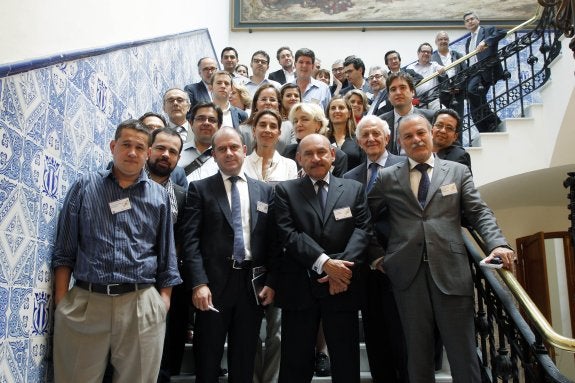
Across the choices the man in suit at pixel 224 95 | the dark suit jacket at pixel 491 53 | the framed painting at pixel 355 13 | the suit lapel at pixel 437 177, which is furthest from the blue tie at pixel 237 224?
the framed painting at pixel 355 13

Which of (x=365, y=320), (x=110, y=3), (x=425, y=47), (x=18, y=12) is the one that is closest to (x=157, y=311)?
(x=365, y=320)

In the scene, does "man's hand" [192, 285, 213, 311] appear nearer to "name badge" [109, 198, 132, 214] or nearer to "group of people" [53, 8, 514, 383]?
"group of people" [53, 8, 514, 383]

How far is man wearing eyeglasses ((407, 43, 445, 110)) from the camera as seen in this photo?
651cm

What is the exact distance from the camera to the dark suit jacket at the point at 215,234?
269cm

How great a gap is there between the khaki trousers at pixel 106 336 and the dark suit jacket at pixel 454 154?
83.4 inches

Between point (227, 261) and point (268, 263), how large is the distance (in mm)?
247

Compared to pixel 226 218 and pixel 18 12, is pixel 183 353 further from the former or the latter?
pixel 18 12

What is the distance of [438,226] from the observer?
2.68 metres

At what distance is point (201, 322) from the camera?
268 centimetres

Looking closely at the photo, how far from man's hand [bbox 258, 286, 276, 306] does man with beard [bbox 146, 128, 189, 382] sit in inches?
20.3

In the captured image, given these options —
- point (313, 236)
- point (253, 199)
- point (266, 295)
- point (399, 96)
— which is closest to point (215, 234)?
point (253, 199)

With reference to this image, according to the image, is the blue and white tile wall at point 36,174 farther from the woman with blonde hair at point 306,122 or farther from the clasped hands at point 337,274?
the woman with blonde hair at point 306,122

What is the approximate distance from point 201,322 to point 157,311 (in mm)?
377

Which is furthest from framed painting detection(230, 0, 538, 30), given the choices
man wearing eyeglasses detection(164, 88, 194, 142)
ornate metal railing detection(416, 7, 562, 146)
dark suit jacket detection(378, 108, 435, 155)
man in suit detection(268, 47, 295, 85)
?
dark suit jacket detection(378, 108, 435, 155)
